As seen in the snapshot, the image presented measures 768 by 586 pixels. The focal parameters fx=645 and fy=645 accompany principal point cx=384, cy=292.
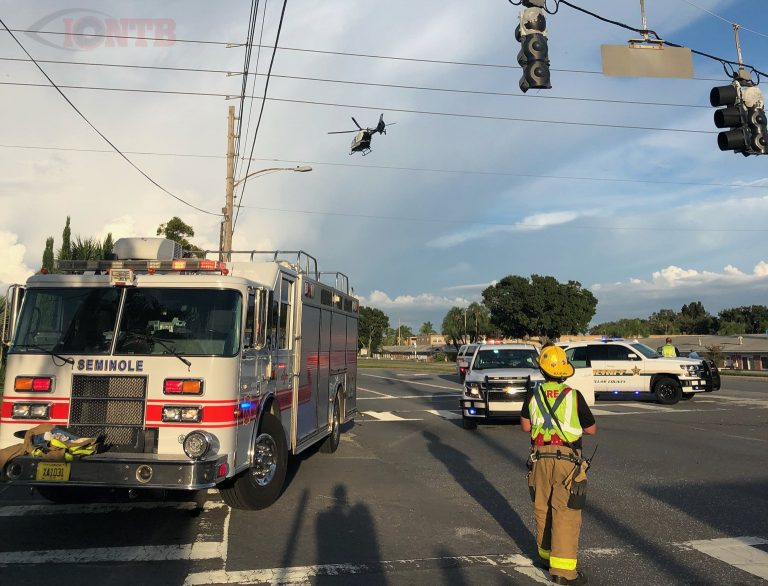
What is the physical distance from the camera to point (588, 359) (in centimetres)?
1945

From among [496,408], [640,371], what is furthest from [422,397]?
[496,408]

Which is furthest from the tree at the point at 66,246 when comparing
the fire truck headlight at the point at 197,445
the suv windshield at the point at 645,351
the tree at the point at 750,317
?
the tree at the point at 750,317

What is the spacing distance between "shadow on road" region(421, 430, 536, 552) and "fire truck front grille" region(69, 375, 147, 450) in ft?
12.2

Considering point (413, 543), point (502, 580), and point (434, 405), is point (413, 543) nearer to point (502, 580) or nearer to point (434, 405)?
point (502, 580)

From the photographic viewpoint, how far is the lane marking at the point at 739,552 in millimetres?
5160

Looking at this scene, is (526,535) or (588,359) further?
(588,359)

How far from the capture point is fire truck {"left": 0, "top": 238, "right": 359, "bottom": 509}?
5.80 meters

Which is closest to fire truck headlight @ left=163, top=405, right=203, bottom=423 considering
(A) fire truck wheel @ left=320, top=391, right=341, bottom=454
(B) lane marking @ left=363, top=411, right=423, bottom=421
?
(A) fire truck wheel @ left=320, top=391, right=341, bottom=454

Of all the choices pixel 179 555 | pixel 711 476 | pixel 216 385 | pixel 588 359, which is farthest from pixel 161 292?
pixel 588 359

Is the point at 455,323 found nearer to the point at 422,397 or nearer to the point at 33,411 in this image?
the point at 422,397

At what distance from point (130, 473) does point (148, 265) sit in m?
2.36

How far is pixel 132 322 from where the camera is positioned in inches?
256

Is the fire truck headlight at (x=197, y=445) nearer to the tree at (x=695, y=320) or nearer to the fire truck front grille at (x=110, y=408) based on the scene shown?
the fire truck front grille at (x=110, y=408)

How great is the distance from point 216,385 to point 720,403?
17.5m
